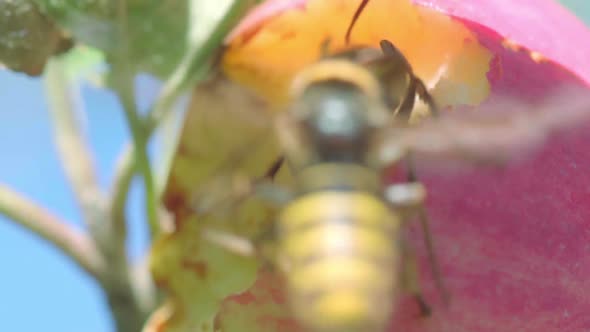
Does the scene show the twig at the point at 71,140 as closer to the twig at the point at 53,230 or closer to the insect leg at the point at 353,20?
the twig at the point at 53,230

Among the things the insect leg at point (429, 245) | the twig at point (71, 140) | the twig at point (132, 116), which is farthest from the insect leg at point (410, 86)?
the twig at point (71, 140)

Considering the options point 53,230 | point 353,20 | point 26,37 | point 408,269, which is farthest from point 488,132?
point 53,230

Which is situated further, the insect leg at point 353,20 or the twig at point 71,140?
the twig at point 71,140

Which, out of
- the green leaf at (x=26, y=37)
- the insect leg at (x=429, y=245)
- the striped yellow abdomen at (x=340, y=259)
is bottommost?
the insect leg at (x=429, y=245)

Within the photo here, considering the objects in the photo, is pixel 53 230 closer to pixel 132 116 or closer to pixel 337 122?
pixel 132 116

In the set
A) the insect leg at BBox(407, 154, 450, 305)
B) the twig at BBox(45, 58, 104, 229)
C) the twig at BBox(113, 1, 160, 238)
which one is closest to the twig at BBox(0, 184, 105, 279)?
the twig at BBox(45, 58, 104, 229)

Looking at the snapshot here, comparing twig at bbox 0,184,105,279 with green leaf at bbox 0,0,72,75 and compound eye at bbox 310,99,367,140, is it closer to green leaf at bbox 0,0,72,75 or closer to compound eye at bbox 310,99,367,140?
green leaf at bbox 0,0,72,75

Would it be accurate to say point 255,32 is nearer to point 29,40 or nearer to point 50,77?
point 29,40
